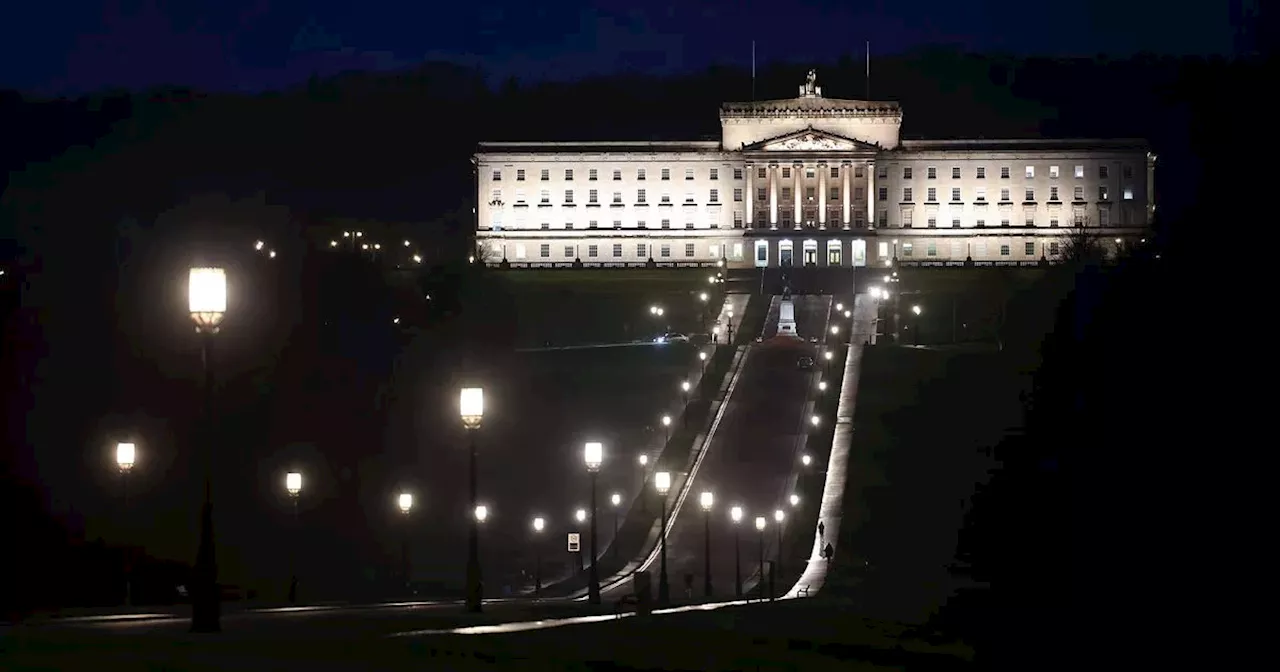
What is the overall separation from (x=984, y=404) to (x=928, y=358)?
503 inches

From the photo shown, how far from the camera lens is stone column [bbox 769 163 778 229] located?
137 m

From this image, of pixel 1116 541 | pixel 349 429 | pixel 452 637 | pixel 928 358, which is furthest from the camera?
pixel 928 358

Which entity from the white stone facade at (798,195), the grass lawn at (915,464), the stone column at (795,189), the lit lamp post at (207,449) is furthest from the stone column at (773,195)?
the lit lamp post at (207,449)

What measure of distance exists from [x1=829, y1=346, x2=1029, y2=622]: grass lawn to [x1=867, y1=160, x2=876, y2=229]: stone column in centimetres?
5119

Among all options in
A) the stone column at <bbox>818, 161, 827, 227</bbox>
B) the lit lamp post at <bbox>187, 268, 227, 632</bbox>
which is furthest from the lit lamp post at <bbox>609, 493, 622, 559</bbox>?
the stone column at <bbox>818, 161, 827, 227</bbox>

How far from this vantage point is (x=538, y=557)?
47688 millimetres

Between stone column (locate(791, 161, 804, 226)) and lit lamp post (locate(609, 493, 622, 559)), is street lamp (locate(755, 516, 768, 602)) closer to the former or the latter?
lit lamp post (locate(609, 493, 622, 559))

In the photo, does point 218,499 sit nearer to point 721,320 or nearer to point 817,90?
point 721,320

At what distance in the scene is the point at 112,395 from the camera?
59.3m

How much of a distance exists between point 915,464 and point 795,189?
78.1 meters

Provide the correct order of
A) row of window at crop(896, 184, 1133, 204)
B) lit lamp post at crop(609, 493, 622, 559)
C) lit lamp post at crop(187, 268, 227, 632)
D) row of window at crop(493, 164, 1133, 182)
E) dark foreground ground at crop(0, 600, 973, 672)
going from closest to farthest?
dark foreground ground at crop(0, 600, 973, 672), lit lamp post at crop(187, 268, 227, 632), lit lamp post at crop(609, 493, 622, 559), row of window at crop(896, 184, 1133, 204), row of window at crop(493, 164, 1133, 182)

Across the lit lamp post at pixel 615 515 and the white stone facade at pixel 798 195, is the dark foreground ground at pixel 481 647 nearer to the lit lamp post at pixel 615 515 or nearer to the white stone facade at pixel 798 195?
the lit lamp post at pixel 615 515

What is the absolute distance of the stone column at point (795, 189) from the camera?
13738 cm

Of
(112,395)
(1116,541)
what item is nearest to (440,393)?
(112,395)
